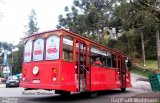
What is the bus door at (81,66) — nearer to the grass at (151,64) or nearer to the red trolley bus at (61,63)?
the red trolley bus at (61,63)

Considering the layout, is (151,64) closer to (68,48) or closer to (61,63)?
(68,48)

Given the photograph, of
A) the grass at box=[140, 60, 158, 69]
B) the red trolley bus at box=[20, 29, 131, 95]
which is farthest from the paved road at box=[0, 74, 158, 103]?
the grass at box=[140, 60, 158, 69]

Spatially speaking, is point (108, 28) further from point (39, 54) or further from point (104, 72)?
point (39, 54)

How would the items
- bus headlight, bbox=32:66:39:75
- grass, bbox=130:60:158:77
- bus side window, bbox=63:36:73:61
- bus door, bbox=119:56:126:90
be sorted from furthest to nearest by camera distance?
grass, bbox=130:60:158:77, bus door, bbox=119:56:126:90, bus headlight, bbox=32:66:39:75, bus side window, bbox=63:36:73:61

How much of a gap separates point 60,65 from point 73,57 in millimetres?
975

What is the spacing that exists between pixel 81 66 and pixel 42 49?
204cm

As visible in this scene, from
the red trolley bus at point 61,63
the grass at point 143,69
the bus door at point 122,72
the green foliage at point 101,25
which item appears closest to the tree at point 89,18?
the green foliage at point 101,25

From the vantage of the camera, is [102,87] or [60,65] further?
[102,87]

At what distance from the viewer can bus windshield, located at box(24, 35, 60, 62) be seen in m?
13.1

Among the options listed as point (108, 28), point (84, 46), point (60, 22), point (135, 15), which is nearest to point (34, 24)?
point (60, 22)

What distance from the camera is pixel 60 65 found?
12773 mm

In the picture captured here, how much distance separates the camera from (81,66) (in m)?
14.3

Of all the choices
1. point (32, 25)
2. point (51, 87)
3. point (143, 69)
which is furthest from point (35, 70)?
point (32, 25)

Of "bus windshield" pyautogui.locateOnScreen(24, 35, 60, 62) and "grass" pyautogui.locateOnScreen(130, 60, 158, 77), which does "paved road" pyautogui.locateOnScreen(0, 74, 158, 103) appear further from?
"grass" pyautogui.locateOnScreen(130, 60, 158, 77)
